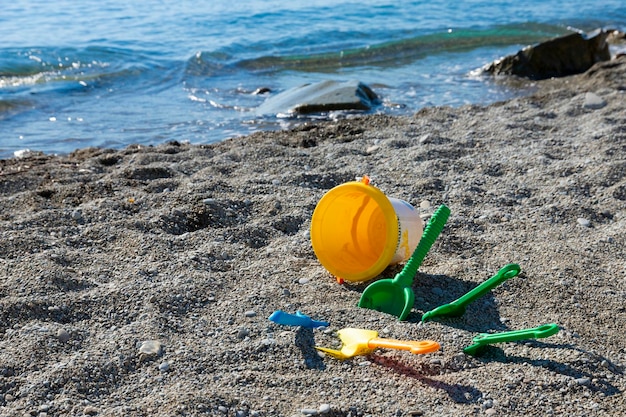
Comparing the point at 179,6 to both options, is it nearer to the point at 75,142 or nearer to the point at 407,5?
the point at 407,5

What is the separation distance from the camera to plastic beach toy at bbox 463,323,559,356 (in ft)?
8.02

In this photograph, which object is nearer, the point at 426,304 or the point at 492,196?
the point at 426,304

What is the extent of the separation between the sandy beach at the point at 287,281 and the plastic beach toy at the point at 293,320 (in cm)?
4

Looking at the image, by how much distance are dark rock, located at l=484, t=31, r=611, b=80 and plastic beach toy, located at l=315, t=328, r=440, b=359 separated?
637 cm

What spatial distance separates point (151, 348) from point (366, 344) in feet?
2.36

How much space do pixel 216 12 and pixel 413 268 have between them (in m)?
11.0

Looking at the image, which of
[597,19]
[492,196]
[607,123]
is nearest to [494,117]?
[607,123]

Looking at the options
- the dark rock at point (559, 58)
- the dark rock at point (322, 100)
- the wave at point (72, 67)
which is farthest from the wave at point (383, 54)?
the dark rock at point (322, 100)

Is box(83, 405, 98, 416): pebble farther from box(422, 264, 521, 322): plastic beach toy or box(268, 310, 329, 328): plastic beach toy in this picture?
box(422, 264, 521, 322): plastic beach toy

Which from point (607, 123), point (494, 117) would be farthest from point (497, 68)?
point (607, 123)

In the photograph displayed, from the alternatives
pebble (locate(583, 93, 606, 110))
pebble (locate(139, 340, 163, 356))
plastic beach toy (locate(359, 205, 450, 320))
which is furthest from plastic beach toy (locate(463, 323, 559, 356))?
pebble (locate(583, 93, 606, 110))

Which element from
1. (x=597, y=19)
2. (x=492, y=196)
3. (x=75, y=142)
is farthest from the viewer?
(x=597, y=19)

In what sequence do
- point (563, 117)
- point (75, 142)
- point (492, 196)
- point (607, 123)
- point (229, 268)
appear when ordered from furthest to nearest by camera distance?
point (75, 142) < point (563, 117) < point (607, 123) < point (492, 196) < point (229, 268)

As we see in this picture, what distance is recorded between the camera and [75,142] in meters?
6.21
